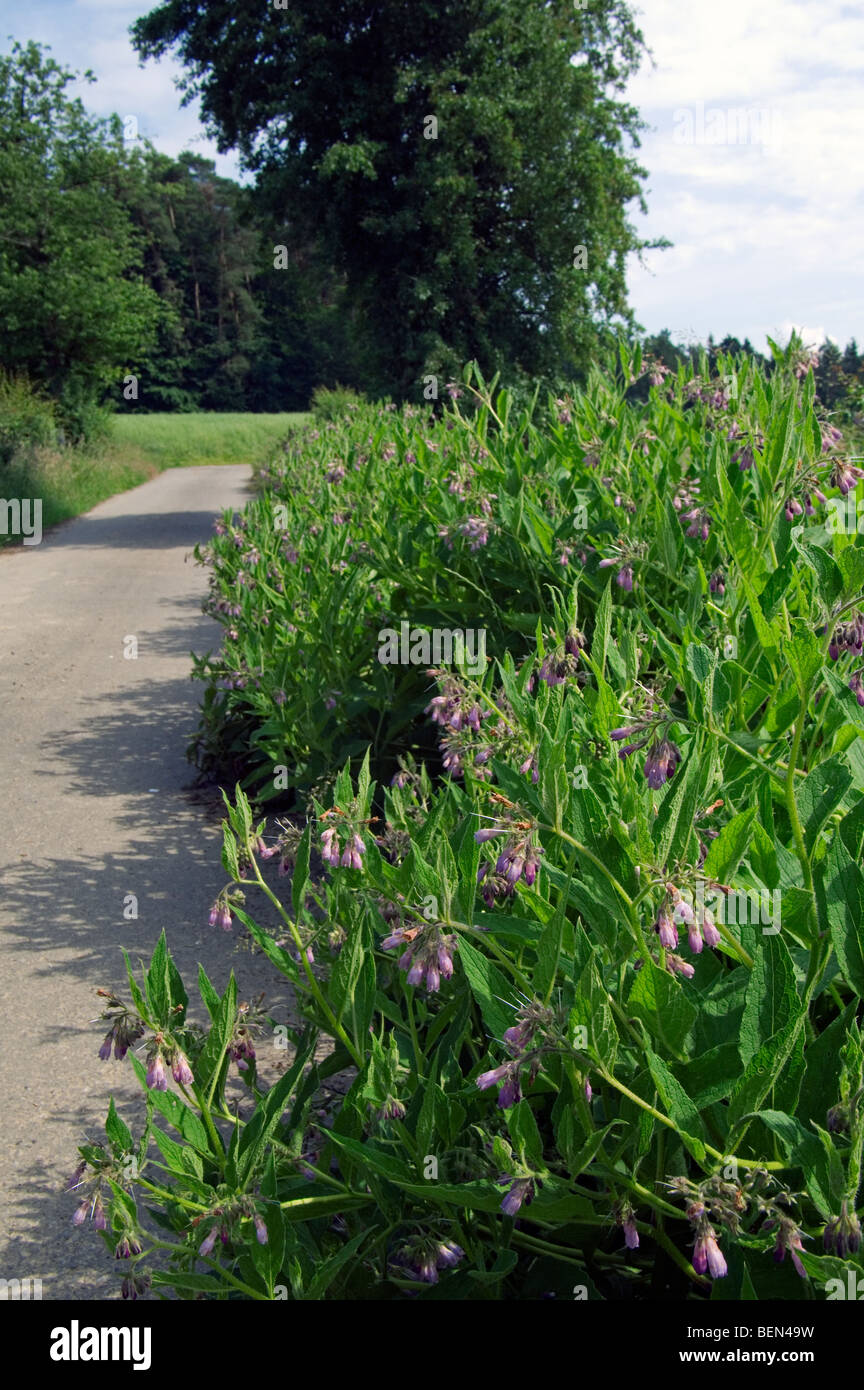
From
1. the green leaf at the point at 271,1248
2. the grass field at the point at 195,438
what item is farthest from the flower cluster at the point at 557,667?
the grass field at the point at 195,438

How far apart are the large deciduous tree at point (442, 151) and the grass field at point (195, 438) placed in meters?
17.4

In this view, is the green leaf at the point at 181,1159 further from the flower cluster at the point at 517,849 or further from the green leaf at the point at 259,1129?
the flower cluster at the point at 517,849

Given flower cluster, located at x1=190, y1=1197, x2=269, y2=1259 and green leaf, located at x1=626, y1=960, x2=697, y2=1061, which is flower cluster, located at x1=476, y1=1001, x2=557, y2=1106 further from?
flower cluster, located at x1=190, y1=1197, x2=269, y2=1259

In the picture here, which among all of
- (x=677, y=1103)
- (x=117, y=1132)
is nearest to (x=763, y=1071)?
(x=677, y=1103)

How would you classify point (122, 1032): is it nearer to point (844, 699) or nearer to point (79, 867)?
point (844, 699)

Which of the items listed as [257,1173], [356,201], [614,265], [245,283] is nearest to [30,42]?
[356,201]

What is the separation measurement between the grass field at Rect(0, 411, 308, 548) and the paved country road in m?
8.53

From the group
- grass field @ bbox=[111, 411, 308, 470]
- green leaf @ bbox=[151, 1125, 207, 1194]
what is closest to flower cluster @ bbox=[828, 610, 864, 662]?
green leaf @ bbox=[151, 1125, 207, 1194]

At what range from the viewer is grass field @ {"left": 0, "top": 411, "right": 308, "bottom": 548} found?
71.4 ft

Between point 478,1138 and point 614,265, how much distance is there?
65.3ft

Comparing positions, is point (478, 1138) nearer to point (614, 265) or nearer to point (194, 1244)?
point (194, 1244)

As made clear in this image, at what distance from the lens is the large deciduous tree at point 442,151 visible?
1802cm

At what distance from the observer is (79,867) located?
5438 mm
